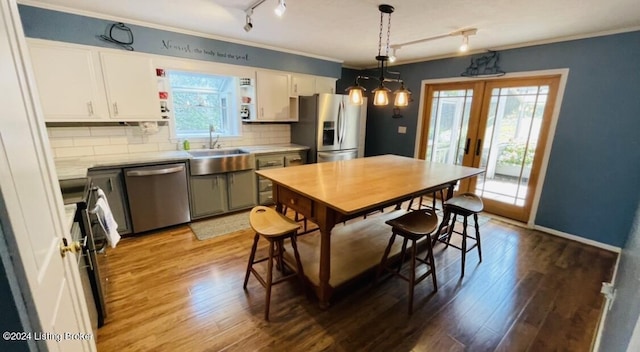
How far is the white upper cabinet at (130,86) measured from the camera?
2.88m

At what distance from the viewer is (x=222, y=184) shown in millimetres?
3584

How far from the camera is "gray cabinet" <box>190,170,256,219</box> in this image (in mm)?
3410

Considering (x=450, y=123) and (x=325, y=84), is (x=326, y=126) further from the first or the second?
(x=450, y=123)

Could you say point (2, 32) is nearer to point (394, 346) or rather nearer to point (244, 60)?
point (394, 346)

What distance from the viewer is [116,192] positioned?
2861 mm

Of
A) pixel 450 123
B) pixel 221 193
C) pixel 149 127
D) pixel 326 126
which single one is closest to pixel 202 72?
pixel 149 127

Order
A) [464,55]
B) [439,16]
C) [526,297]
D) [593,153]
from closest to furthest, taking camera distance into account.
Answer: [526,297], [439,16], [593,153], [464,55]

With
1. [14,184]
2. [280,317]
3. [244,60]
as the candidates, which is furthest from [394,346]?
[244,60]

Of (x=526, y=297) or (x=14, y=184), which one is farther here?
(x=526, y=297)

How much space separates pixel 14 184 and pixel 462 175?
2.83m

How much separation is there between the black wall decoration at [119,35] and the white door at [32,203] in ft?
8.19

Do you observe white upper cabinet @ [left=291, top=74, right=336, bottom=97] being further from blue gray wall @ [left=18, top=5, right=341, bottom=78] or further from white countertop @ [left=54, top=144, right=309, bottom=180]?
white countertop @ [left=54, top=144, right=309, bottom=180]

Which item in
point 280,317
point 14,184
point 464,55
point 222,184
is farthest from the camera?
point 464,55

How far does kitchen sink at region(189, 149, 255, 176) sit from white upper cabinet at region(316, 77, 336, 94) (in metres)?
1.78
